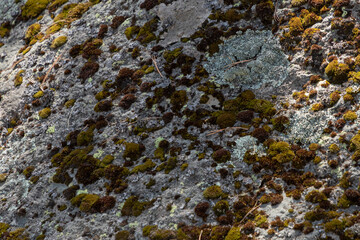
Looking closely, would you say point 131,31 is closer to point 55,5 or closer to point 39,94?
point 39,94

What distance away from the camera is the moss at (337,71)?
7992 millimetres

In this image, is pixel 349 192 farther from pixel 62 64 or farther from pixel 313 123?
pixel 62 64

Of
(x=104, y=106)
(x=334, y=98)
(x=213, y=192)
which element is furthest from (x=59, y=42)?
(x=334, y=98)

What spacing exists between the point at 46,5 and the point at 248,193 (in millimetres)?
14551

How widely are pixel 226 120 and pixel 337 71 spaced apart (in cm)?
Result: 319

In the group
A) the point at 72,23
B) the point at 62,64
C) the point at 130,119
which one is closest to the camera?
the point at 130,119

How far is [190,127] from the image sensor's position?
924 centimetres

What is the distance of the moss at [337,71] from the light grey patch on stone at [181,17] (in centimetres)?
489

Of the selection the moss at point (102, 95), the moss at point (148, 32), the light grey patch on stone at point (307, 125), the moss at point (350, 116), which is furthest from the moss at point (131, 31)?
the moss at point (350, 116)

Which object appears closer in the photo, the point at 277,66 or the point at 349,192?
the point at 349,192

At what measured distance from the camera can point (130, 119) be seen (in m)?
10.2

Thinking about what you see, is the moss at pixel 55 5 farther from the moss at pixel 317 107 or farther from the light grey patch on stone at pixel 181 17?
the moss at pixel 317 107

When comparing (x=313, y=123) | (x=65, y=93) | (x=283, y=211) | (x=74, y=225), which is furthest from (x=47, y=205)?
(x=313, y=123)

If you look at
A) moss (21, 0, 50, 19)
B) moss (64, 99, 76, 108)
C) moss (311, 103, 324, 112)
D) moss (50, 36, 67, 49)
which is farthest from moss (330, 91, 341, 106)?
moss (21, 0, 50, 19)
